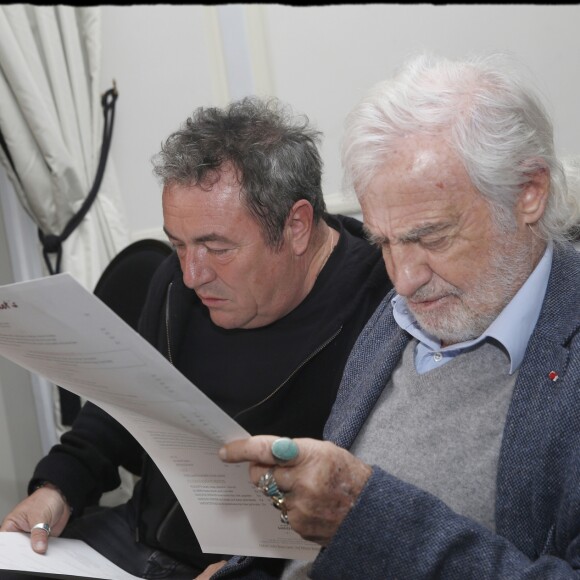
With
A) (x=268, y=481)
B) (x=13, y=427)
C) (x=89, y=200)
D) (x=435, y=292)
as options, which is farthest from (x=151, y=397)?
(x=13, y=427)

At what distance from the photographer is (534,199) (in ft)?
4.20

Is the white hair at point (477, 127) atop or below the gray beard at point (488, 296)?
atop

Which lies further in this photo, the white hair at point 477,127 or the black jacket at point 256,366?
the black jacket at point 256,366

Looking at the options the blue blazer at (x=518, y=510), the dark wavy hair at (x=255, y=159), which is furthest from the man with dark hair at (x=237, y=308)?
the blue blazer at (x=518, y=510)

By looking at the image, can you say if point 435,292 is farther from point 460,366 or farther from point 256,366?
point 256,366

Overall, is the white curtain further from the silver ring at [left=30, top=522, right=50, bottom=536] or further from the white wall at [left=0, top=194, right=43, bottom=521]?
the silver ring at [left=30, top=522, right=50, bottom=536]

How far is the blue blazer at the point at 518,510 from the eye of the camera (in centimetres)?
108

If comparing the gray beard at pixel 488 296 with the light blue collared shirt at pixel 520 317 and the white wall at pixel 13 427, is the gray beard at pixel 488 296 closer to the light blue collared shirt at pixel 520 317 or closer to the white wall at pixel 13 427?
the light blue collared shirt at pixel 520 317

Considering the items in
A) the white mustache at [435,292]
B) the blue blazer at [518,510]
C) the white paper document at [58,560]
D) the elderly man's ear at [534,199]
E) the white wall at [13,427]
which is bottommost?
the white wall at [13,427]

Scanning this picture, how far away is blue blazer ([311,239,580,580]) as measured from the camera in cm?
108

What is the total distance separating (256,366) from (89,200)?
1291mm

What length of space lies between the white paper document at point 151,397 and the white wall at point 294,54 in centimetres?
170

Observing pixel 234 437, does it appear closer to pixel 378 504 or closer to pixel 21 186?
pixel 378 504

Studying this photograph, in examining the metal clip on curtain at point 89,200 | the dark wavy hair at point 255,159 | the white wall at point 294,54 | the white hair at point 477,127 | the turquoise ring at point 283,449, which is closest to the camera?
the turquoise ring at point 283,449
